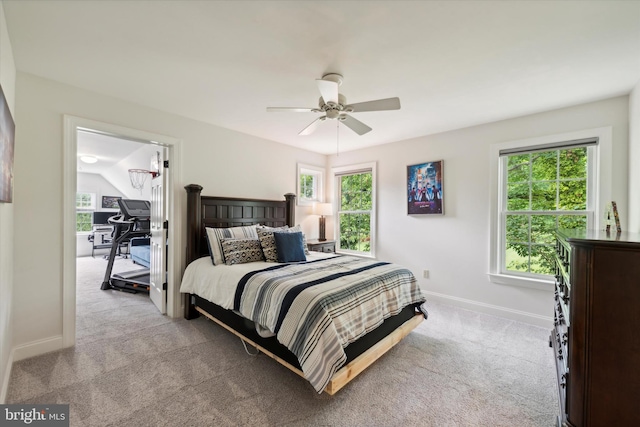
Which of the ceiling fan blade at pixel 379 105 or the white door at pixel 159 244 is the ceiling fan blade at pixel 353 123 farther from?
the white door at pixel 159 244

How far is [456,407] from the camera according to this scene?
1739 mm

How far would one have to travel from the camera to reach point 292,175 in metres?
4.55

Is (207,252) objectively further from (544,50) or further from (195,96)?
(544,50)

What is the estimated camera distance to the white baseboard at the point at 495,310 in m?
2.97

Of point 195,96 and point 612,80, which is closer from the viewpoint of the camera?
point 612,80

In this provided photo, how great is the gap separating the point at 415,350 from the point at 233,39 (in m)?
2.94

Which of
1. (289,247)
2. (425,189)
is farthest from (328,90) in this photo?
(425,189)

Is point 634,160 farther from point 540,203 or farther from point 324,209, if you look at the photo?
point 324,209

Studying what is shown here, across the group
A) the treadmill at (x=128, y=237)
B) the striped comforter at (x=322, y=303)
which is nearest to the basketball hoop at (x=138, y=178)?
the treadmill at (x=128, y=237)

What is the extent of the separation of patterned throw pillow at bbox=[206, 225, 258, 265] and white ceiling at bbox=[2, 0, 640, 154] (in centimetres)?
142

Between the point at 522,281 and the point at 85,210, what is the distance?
10950 millimetres

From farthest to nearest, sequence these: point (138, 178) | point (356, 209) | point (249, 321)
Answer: point (138, 178), point (356, 209), point (249, 321)

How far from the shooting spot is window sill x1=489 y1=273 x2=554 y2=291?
294 cm

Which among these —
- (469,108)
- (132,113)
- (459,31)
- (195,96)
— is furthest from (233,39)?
(469,108)
